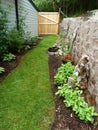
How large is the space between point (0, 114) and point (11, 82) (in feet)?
4.08

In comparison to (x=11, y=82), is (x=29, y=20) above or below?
above

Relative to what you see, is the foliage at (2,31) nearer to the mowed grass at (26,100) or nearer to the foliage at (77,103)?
the mowed grass at (26,100)

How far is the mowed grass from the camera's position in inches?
101

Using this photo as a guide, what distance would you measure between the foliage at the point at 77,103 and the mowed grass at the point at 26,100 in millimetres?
330

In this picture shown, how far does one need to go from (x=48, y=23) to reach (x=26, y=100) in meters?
9.43

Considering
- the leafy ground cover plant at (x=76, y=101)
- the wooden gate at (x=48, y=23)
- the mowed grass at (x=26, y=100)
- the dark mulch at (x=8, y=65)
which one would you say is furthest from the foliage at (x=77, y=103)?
the wooden gate at (x=48, y=23)

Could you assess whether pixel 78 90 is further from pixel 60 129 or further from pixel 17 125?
pixel 17 125

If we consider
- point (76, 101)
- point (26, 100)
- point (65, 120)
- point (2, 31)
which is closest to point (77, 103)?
point (76, 101)

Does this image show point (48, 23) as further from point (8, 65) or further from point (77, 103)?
point (77, 103)

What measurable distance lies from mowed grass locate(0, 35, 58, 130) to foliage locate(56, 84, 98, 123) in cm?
33

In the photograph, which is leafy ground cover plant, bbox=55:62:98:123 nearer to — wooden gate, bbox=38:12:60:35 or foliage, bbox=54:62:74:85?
foliage, bbox=54:62:74:85

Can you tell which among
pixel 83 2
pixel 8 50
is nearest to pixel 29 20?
pixel 83 2

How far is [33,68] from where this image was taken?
191 inches

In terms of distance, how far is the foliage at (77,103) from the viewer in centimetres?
255
